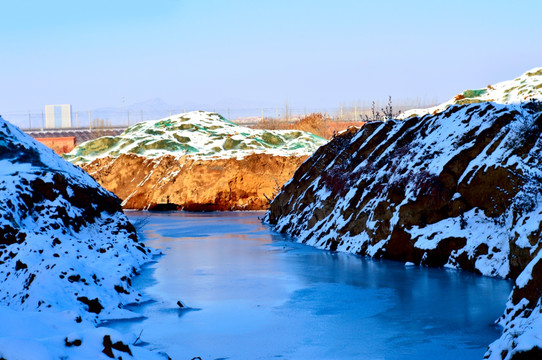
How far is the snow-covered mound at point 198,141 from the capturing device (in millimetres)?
55406

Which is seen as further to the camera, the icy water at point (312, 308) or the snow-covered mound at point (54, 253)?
the icy water at point (312, 308)

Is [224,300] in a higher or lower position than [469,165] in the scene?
lower

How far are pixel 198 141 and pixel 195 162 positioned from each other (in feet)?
14.8

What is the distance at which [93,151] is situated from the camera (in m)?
61.0

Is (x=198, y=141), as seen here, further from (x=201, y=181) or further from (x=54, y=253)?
(x=54, y=253)

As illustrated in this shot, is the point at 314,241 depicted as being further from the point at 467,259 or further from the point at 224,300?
the point at 224,300

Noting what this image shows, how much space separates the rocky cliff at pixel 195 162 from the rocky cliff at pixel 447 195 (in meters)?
24.0

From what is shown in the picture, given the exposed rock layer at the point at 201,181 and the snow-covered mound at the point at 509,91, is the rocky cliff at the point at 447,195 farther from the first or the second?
the exposed rock layer at the point at 201,181

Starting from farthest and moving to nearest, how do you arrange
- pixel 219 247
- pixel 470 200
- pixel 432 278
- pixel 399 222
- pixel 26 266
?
pixel 219 247 → pixel 399 222 → pixel 470 200 → pixel 432 278 → pixel 26 266

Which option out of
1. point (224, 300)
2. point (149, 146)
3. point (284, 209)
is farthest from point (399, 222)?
point (149, 146)

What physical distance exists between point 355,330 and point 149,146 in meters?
48.4

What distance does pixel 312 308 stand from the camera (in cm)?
1314

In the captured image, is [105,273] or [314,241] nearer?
[105,273]

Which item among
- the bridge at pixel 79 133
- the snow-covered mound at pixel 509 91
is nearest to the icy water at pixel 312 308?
the snow-covered mound at pixel 509 91
